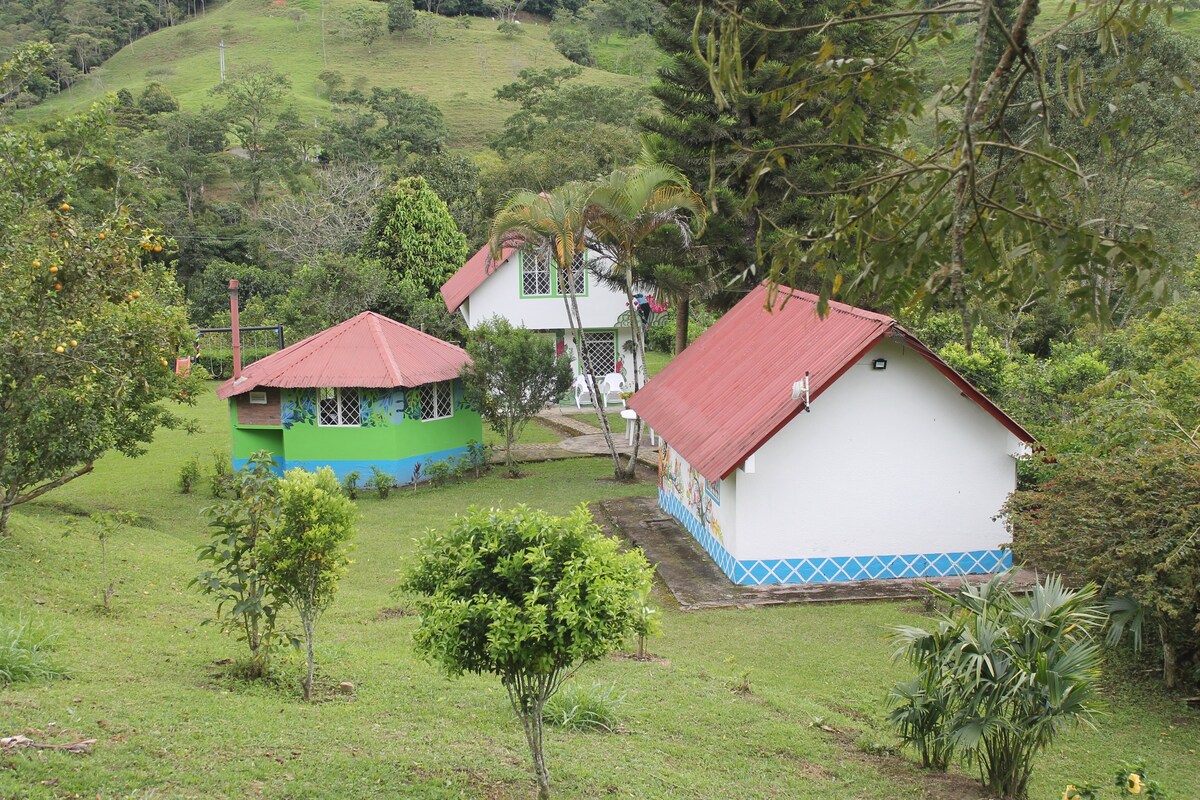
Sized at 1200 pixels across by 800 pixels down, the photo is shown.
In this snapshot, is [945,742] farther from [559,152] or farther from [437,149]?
[437,149]

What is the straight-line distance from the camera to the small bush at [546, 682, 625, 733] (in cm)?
729

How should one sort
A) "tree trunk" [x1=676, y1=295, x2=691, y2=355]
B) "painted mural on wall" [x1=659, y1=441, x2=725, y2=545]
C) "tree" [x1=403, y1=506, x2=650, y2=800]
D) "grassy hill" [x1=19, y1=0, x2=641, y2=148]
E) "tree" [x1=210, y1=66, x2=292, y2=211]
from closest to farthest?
1. "tree" [x1=403, y1=506, x2=650, y2=800]
2. "painted mural on wall" [x1=659, y1=441, x2=725, y2=545]
3. "tree trunk" [x1=676, y1=295, x2=691, y2=355]
4. "tree" [x1=210, y1=66, x2=292, y2=211]
5. "grassy hill" [x1=19, y1=0, x2=641, y2=148]

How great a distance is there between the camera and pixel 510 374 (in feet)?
65.9

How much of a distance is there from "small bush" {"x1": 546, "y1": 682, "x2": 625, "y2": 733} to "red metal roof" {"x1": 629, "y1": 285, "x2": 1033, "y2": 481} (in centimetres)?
455

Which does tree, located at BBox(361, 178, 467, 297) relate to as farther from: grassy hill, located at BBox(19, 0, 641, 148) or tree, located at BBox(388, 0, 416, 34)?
tree, located at BBox(388, 0, 416, 34)

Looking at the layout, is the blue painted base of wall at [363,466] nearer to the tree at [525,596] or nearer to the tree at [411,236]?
the tree at [411,236]

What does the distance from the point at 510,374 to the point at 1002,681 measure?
1459 cm

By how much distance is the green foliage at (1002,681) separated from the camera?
6227 millimetres

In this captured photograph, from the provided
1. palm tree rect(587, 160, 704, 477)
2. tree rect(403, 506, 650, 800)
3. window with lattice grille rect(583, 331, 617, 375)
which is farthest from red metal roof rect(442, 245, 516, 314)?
tree rect(403, 506, 650, 800)

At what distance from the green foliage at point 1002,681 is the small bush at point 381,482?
1355 cm

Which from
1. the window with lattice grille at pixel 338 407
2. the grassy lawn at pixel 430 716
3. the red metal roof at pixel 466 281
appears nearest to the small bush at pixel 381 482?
the window with lattice grille at pixel 338 407

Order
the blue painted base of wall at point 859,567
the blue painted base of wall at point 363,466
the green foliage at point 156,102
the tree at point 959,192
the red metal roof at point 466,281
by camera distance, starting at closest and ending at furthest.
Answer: the tree at point 959,192 < the blue painted base of wall at point 859,567 < the blue painted base of wall at point 363,466 < the red metal roof at point 466,281 < the green foliage at point 156,102

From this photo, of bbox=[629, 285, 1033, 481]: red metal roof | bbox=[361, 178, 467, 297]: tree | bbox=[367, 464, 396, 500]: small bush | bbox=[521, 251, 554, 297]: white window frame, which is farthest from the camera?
bbox=[361, 178, 467, 297]: tree

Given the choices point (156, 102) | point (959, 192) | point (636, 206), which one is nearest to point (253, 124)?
point (156, 102)
